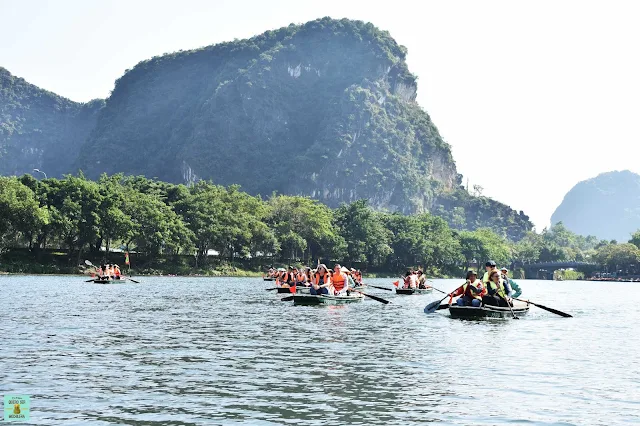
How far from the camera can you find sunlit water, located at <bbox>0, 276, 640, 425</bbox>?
1666 centimetres

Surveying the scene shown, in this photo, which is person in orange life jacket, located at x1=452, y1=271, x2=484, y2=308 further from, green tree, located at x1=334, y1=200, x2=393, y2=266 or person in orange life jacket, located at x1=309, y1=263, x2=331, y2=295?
green tree, located at x1=334, y1=200, x2=393, y2=266

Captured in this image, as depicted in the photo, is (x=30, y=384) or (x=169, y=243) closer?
(x=30, y=384)

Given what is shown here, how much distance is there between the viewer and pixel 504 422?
16062 mm

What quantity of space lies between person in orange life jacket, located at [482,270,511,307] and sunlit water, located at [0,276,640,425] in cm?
109

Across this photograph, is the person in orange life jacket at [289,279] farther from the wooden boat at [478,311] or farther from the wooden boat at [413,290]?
the wooden boat at [478,311]

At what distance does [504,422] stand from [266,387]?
605cm

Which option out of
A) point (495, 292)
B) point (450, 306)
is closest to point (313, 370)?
point (450, 306)

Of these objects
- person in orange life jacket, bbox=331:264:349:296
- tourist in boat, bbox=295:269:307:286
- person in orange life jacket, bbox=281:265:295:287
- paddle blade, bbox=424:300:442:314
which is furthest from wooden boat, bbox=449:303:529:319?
person in orange life jacket, bbox=281:265:295:287

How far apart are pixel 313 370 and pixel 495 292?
20519 mm

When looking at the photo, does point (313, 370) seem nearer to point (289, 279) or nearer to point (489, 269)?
point (489, 269)

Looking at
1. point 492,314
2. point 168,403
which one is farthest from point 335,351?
point 492,314

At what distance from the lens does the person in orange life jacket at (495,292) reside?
39.9 meters

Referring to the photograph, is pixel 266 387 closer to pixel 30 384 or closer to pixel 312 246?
pixel 30 384

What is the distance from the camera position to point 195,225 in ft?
429
